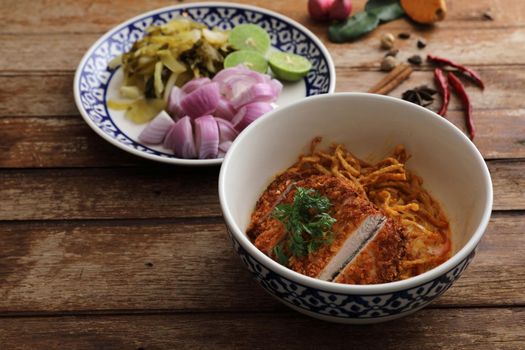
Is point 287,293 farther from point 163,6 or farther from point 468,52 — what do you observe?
point 163,6

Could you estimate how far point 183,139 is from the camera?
6.37 feet

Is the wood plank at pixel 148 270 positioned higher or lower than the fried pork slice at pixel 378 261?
lower

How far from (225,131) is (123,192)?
0.36m

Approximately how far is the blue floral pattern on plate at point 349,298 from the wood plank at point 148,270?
0.27 m

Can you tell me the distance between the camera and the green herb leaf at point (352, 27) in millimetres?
2504

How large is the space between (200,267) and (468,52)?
1.38m

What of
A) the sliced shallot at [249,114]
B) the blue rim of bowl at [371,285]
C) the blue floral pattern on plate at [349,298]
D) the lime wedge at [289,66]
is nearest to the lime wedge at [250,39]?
the lime wedge at [289,66]

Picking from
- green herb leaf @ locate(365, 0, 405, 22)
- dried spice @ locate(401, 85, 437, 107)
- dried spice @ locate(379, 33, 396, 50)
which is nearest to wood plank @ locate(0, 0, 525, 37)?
green herb leaf @ locate(365, 0, 405, 22)

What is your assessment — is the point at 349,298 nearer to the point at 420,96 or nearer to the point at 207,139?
the point at 207,139

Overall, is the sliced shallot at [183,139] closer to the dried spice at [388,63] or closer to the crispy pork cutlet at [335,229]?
the crispy pork cutlet at [335,229]

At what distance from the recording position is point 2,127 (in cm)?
215

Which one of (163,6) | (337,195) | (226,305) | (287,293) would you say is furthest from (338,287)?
(163,6)

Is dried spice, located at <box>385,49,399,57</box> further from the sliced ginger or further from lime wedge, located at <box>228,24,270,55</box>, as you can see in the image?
lime wedge, located at <box>228,24,270,55</box>

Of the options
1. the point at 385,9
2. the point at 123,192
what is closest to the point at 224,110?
the point at 123,192
